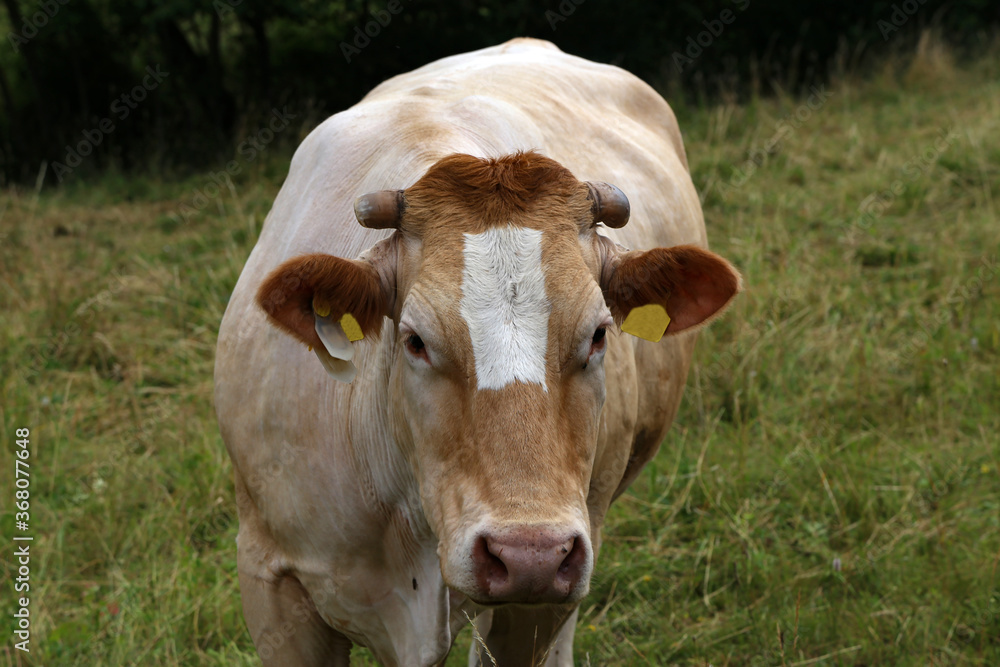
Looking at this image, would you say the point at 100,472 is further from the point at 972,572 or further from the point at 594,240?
the point at 972,572

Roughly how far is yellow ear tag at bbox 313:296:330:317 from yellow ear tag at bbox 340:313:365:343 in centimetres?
4

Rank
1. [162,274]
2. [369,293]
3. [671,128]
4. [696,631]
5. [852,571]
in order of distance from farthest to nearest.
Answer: [162,274], [671,128], [852,571], [696,631], [369,293]

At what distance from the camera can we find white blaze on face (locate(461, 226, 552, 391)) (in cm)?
194

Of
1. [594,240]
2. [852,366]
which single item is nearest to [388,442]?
[594,240]

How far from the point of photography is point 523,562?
177 centimetres

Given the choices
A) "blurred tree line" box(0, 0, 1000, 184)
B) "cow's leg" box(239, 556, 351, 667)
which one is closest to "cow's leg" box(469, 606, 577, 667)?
"cow's leg" box(239, 556, 351, 667)

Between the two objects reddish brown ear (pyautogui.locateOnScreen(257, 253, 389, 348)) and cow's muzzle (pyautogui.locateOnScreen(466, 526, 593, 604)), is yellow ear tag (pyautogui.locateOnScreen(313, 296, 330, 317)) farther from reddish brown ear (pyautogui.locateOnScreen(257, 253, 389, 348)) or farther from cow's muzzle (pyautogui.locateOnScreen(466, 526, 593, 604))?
cow's muzzle (pyautogui.locateOnScreen(466, 526, 593, 604))

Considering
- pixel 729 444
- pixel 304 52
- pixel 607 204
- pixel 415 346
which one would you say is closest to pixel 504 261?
pixel 415 346

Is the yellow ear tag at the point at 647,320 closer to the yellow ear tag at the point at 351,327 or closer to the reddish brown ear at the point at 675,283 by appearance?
the reddish brown ear at the point at 675,283

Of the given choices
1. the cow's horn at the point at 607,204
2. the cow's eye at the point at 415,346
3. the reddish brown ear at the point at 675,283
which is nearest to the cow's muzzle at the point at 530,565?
the cow's eye at the point at 415,346

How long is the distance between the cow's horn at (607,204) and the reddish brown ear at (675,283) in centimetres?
10

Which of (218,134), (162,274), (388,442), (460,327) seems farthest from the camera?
(218,134)

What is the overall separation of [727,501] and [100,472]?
2856 millimetres

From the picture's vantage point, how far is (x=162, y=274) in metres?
6.17
